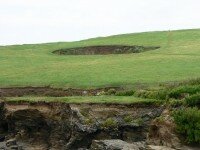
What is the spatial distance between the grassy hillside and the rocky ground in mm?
6304

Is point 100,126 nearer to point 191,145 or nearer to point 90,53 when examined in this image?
point 191,145

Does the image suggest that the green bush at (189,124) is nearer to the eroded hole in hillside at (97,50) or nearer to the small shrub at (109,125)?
the small shrub at (109,125)

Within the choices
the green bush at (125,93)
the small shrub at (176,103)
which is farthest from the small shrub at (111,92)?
the small shrub at (176,103)

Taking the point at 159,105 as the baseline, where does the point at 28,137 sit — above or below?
below

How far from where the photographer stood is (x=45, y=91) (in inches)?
1371

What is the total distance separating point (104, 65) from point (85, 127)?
1721cm

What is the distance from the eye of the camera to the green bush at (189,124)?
2298cm

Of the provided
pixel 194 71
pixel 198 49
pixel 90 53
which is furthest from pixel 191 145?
pixel 90 53

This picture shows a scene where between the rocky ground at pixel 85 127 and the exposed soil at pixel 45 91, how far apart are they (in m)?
4.80

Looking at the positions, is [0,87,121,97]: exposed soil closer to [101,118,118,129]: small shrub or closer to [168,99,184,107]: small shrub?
[101,118,118,129]: small shrub

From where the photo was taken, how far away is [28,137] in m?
28.7

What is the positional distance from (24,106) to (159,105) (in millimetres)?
7286

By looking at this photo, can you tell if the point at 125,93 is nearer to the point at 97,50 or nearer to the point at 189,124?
the point at 189,124

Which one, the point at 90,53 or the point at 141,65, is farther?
the point at 90,53
